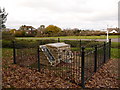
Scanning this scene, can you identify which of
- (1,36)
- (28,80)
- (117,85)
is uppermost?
(1,36)

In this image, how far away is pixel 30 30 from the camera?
29609 mm

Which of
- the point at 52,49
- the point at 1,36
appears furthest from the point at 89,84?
the point at 1,36

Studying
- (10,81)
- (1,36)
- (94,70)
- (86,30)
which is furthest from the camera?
(86,30)

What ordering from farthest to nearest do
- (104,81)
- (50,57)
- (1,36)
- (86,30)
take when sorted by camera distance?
(86,30), (1,36), (50,57), (104,81)

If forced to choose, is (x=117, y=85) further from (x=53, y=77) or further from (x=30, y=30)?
(x=30, y=30)

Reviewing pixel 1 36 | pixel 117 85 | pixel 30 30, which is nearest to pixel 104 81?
pixel 117 85

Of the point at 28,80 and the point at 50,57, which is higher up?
the point at 50,57

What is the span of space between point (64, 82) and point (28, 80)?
114cm

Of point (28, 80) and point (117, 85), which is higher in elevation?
point (28, 80)

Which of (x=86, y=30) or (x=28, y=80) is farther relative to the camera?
(x=86, y=30)

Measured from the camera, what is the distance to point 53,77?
13.8 ft

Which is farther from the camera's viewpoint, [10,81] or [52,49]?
[52,49]

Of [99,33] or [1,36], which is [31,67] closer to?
[1,36]

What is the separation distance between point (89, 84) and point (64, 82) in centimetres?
81
